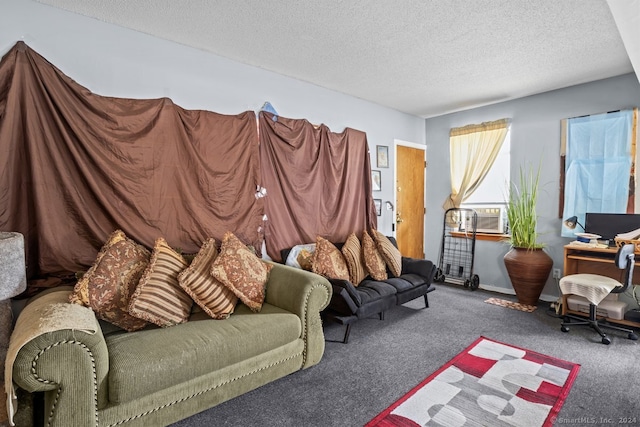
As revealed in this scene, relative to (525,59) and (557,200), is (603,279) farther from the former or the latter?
(525,59)

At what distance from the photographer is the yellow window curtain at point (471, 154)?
14.7 ft

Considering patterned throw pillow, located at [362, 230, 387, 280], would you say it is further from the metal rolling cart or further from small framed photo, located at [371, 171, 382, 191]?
the metal rolling cart

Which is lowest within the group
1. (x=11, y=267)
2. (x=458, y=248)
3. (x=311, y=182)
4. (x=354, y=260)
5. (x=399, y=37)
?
(x=458, y=248)

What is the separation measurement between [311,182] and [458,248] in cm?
270

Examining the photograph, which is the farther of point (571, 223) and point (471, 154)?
point (471, 154)

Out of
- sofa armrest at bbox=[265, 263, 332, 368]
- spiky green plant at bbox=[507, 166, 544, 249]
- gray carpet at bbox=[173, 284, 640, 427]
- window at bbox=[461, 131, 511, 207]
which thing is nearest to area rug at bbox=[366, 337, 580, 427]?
gray carpet at bbox=[173, 284, 640, 427]

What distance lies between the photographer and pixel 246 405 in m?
2.04

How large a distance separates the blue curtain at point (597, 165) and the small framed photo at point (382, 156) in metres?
2.14

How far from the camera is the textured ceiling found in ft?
7.43

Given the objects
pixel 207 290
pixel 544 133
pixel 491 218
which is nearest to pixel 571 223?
pixel 491 218

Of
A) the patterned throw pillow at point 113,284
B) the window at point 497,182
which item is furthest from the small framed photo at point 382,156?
the patterned throw pillow at point 113,284

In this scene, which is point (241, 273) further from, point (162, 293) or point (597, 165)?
point (597, 165)

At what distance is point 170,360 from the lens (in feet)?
5.75

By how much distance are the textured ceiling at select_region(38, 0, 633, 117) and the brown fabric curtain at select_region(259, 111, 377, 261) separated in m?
0.64
